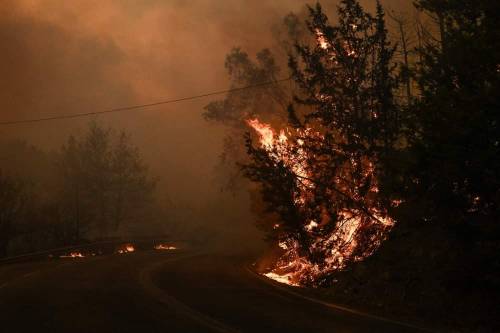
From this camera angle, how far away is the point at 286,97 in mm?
37625

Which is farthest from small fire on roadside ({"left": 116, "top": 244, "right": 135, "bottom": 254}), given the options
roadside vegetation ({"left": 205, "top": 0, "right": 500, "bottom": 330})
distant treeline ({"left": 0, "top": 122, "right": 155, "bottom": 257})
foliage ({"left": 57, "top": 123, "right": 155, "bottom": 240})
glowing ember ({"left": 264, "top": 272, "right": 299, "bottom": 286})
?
glowing ember ({"left": 264, "top": 272, "right": 299, "bottom": 286})

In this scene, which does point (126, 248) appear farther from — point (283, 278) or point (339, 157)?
point (339, 157)

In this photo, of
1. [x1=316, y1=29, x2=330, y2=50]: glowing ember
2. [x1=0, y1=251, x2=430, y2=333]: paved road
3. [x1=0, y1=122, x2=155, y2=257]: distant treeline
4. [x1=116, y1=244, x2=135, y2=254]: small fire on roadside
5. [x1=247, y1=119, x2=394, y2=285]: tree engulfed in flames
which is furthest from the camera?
[x1=0, y1=122, x2=155, y2=257]: distant treeline

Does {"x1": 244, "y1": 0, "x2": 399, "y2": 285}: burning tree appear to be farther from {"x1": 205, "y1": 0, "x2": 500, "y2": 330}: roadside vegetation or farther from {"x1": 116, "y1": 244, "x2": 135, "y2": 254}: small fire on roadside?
{"x1": 116, "y1": 244, "x2": 135, "y2": 254}: small fire on roadside

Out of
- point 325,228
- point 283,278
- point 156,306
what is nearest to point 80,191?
point 283,278

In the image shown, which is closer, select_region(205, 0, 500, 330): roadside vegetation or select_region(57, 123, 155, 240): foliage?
select_region(205, 0, 500, 330): roadside vegetation

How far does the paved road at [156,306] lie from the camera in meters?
10.2

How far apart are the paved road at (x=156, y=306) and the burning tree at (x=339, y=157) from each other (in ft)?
9.05

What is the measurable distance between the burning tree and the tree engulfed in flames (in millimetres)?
36

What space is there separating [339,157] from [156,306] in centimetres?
898

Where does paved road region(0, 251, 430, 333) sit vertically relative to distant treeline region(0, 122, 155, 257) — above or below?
below

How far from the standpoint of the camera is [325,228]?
18.5 metres

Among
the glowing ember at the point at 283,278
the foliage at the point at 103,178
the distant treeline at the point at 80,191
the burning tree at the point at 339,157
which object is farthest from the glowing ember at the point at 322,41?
the foliage at the point at 103,178

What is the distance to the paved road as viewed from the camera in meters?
10.2
